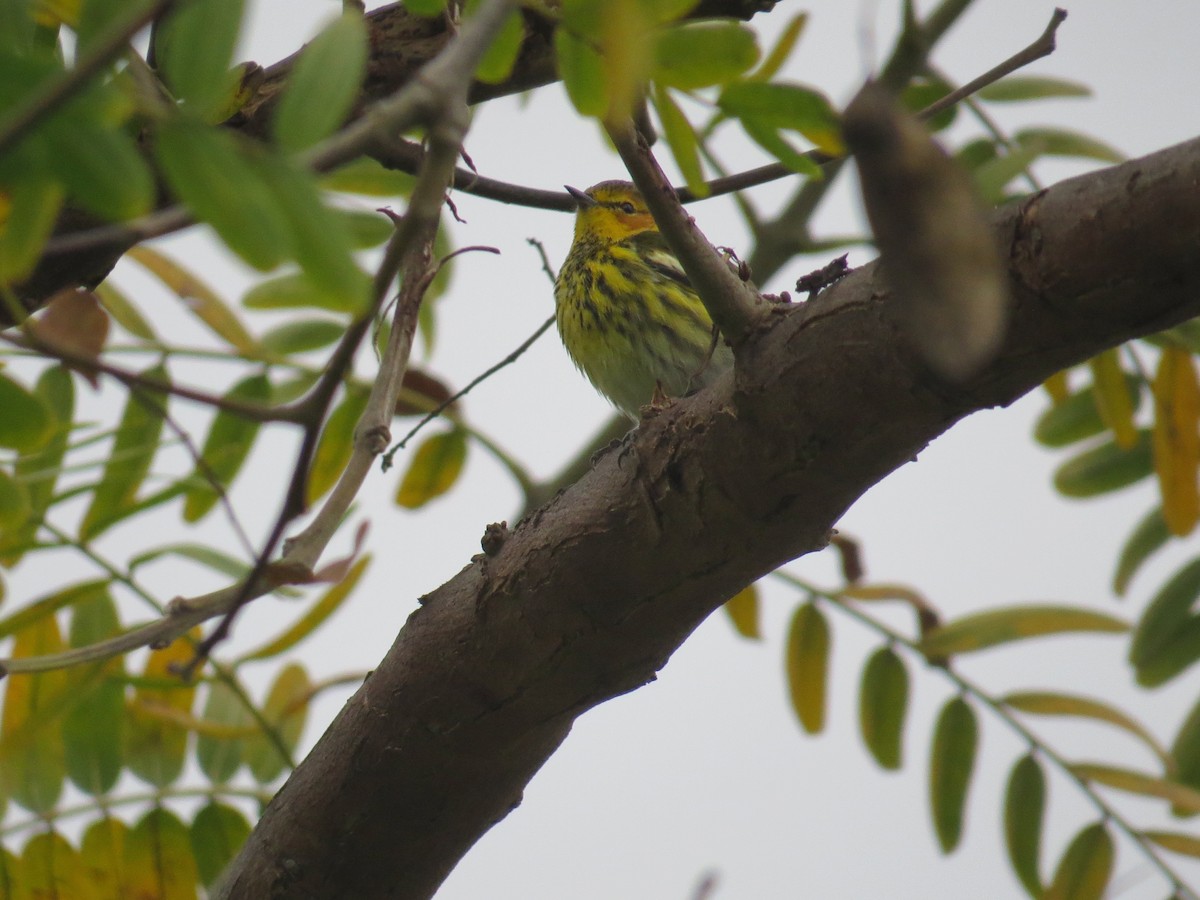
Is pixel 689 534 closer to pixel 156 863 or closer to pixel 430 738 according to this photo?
pixel 430 738

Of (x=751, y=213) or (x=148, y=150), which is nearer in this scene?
(x=148, y=150)

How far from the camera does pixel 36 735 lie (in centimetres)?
254

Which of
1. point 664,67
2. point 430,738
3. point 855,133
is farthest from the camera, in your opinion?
point 430,738

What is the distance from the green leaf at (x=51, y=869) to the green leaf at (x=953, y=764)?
181 cm

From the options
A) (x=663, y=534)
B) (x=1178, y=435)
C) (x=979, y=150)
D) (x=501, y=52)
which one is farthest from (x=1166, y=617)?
(x=501, y=52)

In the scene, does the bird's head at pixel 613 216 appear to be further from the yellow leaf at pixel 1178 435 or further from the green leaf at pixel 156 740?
the green leaf at pixel 156 740

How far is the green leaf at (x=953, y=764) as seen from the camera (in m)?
2.91

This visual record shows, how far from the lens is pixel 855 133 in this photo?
2.69 ft

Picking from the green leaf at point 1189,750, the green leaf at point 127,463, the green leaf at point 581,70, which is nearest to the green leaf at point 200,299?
the green leaf at point 127,463

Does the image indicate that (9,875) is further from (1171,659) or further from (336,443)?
(1171,659)

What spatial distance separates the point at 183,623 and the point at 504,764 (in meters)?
0.57

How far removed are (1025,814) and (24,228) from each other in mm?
2451

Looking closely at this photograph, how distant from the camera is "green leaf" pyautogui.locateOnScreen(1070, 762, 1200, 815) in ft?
8.96

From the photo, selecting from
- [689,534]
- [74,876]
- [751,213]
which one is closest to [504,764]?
[689,534]
